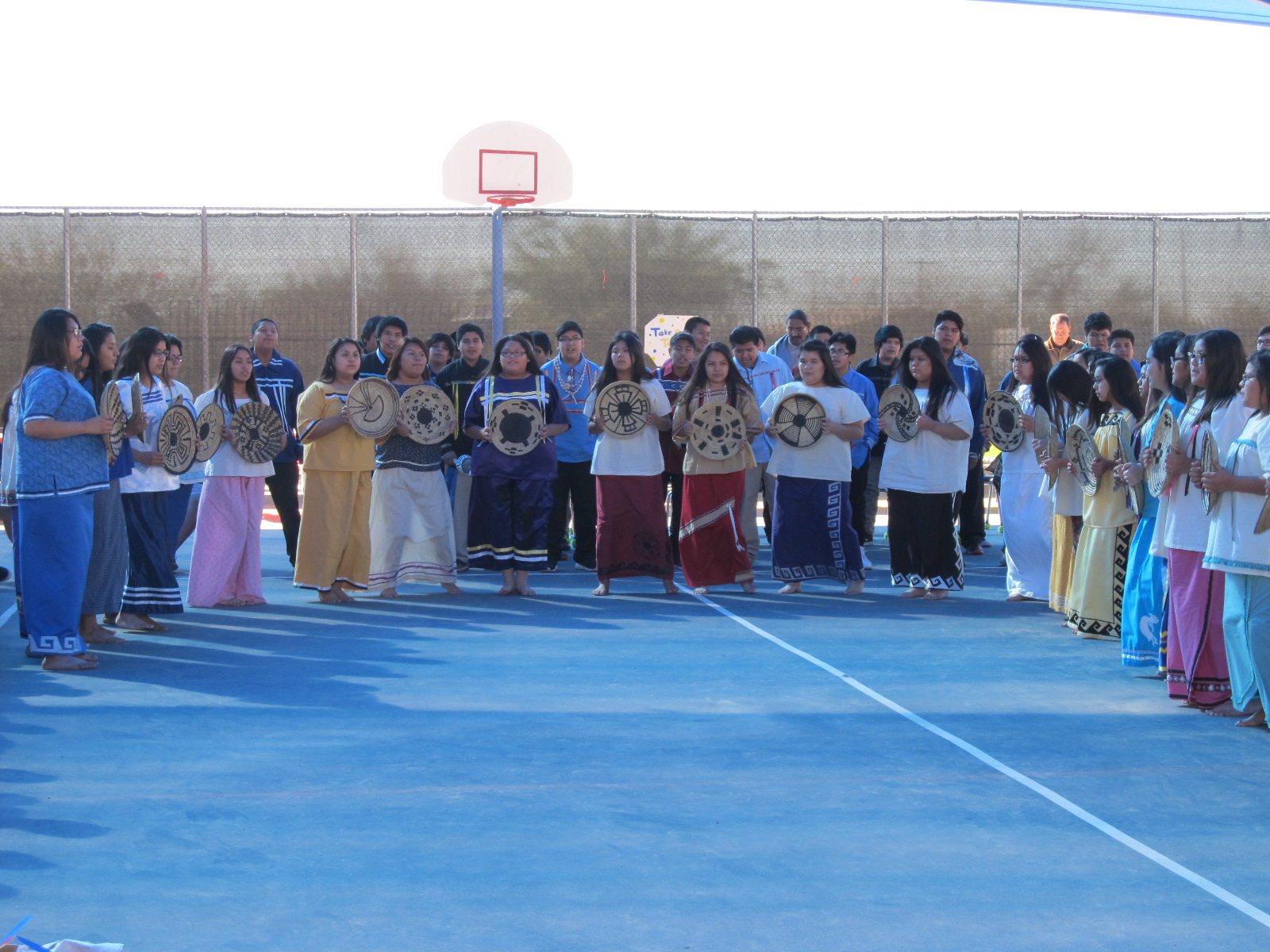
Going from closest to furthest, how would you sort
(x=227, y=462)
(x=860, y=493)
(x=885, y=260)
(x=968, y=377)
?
1. (x=227, y=462)
2. (x=968, y=377)
3. (x=860, y=493)
4. (x=885, y=260)

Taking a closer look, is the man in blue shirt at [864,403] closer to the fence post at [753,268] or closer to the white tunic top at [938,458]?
the white tunic top at [938,458]

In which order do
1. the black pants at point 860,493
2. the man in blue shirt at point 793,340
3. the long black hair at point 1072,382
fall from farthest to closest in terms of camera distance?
the man in blue shirt at point 793,340 < the black pants at point 860,493 < the long black hair at point 1072,382

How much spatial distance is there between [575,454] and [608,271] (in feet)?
15.7

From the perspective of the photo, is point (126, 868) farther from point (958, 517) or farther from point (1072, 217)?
point (1072, 217)

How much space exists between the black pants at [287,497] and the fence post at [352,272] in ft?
16.1

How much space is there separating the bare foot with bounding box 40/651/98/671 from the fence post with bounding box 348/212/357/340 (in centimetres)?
816

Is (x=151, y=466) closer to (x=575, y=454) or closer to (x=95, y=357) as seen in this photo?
(x=95, y=357)

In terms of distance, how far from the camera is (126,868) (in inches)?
139

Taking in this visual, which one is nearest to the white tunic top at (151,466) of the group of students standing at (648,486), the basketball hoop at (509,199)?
the group of students standing at (648,486)

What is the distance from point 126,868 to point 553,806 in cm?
120

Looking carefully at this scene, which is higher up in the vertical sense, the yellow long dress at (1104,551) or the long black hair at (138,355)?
the long black hair at (138,355)

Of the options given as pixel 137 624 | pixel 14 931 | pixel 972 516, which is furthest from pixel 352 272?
pixel 14 931

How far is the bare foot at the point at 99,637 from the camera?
22.1 ft

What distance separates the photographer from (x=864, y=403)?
9227 mm
